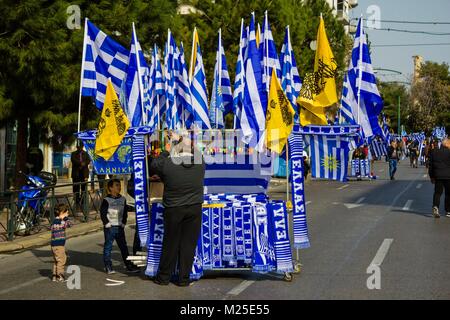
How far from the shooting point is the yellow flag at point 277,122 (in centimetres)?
968

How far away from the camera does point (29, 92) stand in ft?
54.9

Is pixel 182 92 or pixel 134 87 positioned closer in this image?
pixel 134 87

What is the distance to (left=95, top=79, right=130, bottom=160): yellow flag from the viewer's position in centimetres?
995

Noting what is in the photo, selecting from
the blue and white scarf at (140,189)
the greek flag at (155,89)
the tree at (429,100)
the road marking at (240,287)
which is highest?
the tree at (429,100)

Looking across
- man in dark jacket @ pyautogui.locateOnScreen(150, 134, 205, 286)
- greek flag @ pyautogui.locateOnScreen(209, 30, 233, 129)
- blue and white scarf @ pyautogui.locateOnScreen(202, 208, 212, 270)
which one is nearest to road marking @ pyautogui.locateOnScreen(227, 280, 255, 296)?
blue and white scarf @ pyautogui.locateOnScreen(202, 208, 212, 270)

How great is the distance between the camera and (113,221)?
1005cm

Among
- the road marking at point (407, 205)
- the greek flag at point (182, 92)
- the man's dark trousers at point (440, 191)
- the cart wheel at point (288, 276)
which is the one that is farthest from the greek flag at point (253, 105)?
the greek flag at point (182, 92)

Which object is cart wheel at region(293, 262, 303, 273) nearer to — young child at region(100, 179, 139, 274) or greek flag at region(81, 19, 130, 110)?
young child at region(100, 179, 139, 274)

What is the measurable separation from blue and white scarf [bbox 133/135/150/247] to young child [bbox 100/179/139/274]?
396 mm

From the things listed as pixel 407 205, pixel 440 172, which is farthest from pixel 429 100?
pixel 440 172

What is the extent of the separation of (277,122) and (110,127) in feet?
7.60

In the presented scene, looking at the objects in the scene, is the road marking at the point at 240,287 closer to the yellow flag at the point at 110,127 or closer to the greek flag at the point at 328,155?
the greek flag at the point at 328,155

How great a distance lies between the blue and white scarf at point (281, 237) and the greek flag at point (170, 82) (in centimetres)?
1096

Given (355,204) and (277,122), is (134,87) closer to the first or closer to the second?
(277,122)
